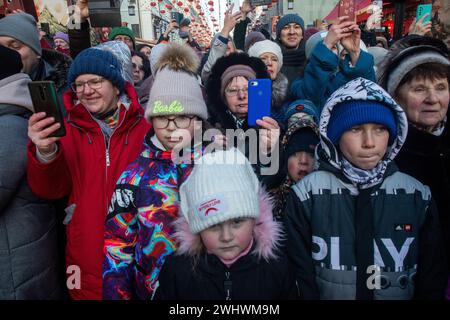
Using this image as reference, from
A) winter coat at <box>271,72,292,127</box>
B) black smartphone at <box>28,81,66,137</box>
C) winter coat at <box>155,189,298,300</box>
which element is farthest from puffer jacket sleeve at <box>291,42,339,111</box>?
black smartphone at <box>28,81,66,137</box>

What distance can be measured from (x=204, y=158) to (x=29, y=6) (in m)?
3.76

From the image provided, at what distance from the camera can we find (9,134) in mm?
1518

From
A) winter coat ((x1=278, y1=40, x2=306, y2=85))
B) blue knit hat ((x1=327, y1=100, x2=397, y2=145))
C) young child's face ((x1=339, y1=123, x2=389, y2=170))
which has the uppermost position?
winter coat ((x1=278, y1=40, x2=306, y2=85))

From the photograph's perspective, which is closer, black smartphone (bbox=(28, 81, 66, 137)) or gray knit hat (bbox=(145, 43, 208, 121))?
black smartphone (bbox=(28, 81, 66, 137))

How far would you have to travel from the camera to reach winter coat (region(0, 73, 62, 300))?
1.50 metres

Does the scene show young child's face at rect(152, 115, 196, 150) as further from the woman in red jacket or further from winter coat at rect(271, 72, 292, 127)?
winter coat at rect(271, 72, 292, 127)

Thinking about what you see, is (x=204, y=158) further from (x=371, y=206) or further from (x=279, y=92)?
(x=279, y=92)

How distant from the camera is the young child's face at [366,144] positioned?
145 centimetres

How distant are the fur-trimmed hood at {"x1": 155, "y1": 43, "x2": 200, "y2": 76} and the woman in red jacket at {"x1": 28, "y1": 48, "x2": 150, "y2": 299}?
318 mm

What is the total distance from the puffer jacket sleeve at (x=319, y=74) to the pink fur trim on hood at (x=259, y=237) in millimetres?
1220

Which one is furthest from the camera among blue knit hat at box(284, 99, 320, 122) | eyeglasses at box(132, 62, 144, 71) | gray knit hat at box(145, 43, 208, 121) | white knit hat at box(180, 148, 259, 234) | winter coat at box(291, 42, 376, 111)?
eyeglasses at box(132, 62, 144, 71)

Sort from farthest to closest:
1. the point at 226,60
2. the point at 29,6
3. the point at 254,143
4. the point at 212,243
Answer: the point at 29,6, the point at 226,60, the point at 254,143, the point at 212,243

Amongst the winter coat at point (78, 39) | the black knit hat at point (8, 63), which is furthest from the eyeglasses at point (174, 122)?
the winter coat at point (78, 39)
